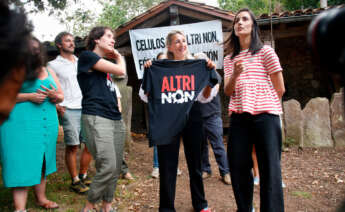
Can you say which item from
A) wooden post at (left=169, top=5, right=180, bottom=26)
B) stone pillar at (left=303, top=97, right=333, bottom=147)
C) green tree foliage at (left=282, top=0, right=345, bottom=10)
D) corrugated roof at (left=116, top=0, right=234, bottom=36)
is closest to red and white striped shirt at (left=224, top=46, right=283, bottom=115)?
stone pillar at (left=303, top=97, right=333, bottom=147)

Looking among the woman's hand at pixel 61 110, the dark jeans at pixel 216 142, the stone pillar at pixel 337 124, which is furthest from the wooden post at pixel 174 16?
the woman's hand at pixel 61 110

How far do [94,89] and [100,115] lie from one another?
255 millimetres

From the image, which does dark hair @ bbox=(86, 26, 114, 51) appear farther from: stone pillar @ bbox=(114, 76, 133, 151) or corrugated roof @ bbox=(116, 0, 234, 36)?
corrugated roof @ bbox=(116, 0, 234, 36)

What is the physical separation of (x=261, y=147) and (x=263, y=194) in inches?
15.4

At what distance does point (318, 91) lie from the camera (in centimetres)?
961

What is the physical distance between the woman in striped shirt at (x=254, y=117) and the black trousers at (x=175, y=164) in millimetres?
475

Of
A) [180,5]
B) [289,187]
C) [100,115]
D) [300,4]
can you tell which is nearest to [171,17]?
[180,5]

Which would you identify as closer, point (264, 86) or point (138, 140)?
point (264, 86)

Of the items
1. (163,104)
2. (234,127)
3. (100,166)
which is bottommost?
(100,166)

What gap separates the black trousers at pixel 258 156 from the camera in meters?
→ 2.26

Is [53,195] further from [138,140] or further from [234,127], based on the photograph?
[138,140]

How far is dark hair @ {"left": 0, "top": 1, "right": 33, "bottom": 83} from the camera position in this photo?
0.85 m

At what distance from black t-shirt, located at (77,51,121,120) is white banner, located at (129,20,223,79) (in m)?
4.18

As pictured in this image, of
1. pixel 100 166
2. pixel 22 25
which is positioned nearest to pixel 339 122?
pixel 100 166
